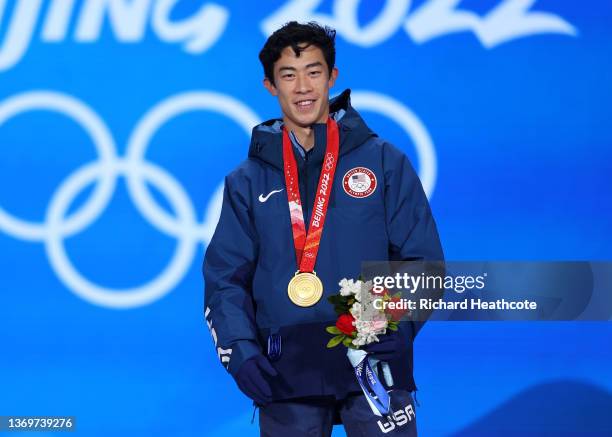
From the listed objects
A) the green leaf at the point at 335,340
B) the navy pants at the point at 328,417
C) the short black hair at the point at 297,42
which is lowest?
the navy pants at the point at 328,417

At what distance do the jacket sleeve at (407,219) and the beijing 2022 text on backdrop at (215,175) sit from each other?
147cm

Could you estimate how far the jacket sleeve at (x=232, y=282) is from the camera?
3.39 m

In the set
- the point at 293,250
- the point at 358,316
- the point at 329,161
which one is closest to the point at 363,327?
the point at 358,316

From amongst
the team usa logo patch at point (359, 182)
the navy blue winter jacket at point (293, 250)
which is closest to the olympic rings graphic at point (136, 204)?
the navy blue winter jacket at point (293, 250)

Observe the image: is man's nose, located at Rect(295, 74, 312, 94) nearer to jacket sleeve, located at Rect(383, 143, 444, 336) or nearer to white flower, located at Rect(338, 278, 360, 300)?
jacket sleeve, located at Rect(383, 143, 444, 336)

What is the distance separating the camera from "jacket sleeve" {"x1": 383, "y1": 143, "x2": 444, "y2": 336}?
3.47m

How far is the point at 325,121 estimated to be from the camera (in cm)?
368

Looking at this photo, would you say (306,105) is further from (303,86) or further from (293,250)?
(293,250)

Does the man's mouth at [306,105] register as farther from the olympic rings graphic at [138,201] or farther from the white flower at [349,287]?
the olympic rings graphic at [138,201]

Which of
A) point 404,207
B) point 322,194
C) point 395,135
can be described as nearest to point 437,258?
point 404,207

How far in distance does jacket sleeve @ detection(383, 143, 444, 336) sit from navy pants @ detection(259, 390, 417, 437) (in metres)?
0.26

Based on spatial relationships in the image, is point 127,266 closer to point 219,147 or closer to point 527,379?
point 219,147

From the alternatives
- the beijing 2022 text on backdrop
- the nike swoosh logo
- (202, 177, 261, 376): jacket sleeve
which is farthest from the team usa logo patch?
the beijing 2022 text on backdrop

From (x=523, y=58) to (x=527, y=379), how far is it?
1.42 meters
